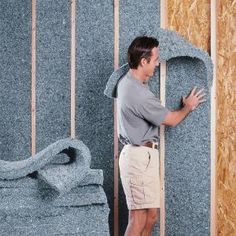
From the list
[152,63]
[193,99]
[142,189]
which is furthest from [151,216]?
[152,63]

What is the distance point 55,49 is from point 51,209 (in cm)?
145

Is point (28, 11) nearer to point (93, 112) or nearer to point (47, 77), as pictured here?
point (47, 77)

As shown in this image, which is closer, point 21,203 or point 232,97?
point 21,203

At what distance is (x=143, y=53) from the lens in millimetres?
2941

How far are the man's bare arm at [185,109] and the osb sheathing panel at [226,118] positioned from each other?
0.36 ft

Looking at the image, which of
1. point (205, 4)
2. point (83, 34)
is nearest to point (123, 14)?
point (83, 34)

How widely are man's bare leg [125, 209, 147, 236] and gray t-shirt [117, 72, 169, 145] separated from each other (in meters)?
0.36

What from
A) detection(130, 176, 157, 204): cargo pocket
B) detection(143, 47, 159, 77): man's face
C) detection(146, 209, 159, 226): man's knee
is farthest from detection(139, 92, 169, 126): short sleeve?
detection(146, 209, 159, 226): man's knee

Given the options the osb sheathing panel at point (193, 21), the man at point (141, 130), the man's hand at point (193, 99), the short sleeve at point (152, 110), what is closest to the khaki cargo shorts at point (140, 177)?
the man at point (141, 130)

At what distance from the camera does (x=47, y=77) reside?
3441mm

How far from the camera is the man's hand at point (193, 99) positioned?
307cm

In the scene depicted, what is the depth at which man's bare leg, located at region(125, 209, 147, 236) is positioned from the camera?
291cm

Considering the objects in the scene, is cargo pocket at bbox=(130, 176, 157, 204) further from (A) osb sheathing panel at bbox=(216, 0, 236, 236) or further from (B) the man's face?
(B) the man's face

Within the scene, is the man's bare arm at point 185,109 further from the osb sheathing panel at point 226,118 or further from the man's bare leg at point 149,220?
the man's bare leg at point 149,220
